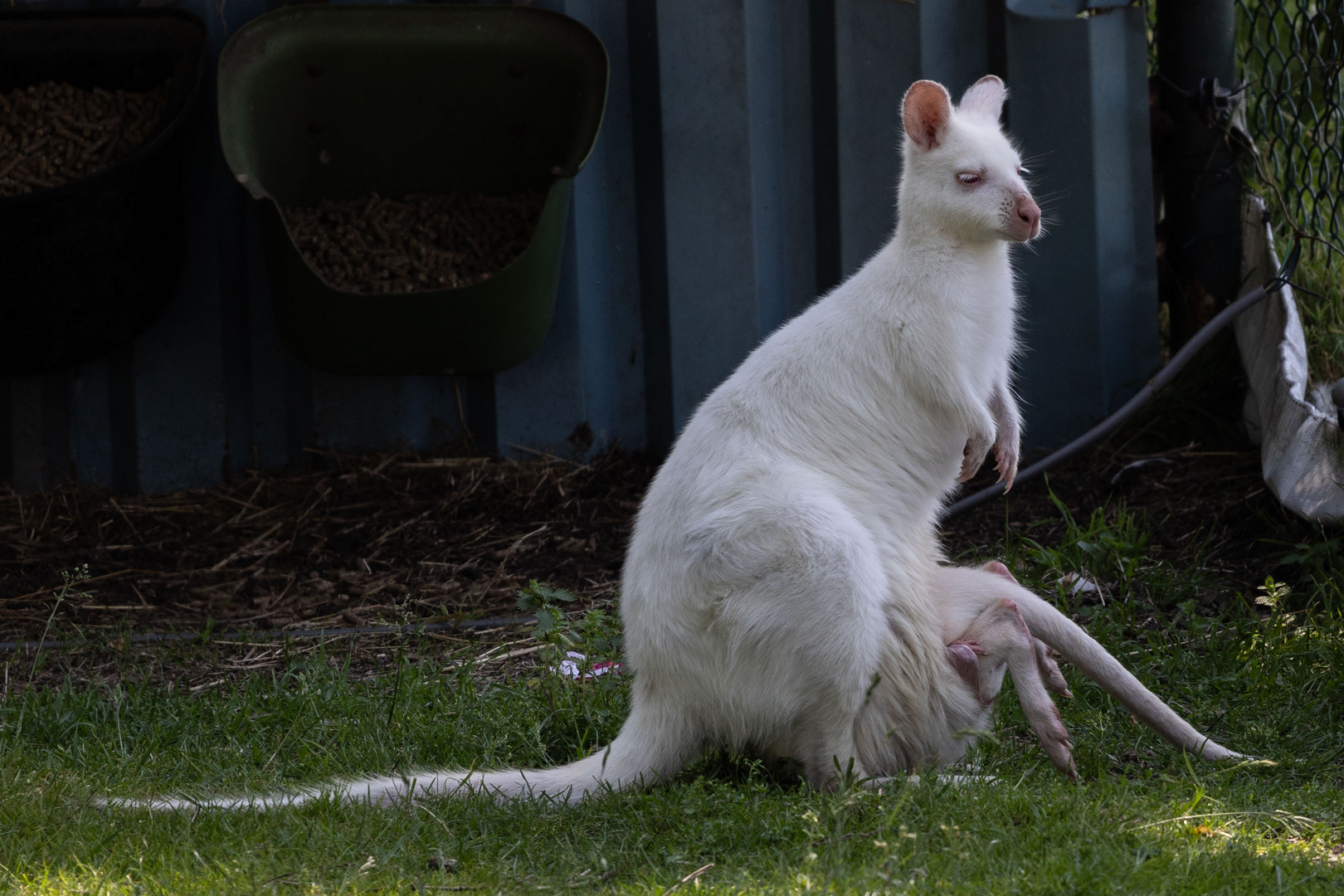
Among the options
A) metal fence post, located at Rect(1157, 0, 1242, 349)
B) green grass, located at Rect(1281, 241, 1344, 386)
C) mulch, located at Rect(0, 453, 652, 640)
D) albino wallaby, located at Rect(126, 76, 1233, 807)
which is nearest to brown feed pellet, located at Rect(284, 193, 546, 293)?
mulch, located at Rect(0, 453, 652, 640)

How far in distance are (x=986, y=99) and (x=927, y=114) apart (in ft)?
1.00

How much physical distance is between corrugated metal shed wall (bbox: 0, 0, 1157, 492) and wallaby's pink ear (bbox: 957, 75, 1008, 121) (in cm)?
190

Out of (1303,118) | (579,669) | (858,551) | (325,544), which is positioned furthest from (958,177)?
(1303,118)

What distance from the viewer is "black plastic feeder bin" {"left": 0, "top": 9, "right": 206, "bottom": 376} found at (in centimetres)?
452

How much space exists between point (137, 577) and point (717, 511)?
2.71 m

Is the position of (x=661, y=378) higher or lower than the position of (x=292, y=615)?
higher

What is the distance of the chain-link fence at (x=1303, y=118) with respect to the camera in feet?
16.0

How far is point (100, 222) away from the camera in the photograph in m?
4.55

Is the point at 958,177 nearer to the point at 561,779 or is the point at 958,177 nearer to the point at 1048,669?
the point at 1048,669

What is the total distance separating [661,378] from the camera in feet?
17.5

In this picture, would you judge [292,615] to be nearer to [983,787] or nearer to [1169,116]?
[983,787]

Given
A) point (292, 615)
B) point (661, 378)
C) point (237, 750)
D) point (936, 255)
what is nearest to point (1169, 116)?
point (661, 378)

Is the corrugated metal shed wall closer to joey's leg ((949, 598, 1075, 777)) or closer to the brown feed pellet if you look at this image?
the brown feed pellet

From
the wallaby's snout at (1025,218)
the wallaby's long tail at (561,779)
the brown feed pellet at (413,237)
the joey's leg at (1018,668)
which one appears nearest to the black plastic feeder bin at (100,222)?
the brown feed pellet at (413,237)
